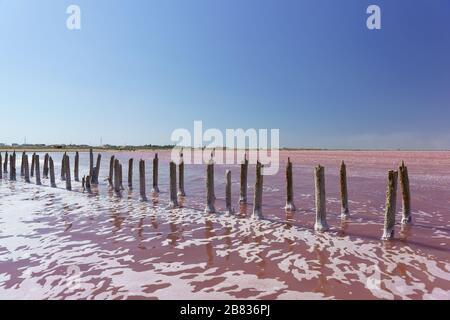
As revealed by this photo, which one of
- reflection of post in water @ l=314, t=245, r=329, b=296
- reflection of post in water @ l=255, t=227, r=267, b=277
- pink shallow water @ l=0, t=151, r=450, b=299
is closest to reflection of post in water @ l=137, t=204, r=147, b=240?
pink shallow water @ l=0, t=151, r=450, b=299

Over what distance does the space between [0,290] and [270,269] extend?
511cm

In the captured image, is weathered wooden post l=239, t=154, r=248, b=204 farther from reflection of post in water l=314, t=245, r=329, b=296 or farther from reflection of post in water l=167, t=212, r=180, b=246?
reflection of post in water l=314, t=245, r=329, b=296

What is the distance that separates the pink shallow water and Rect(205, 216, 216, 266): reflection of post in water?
1.0 inches

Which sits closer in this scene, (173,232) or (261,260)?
(261,260)

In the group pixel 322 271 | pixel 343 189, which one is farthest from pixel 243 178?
pixel 322 271

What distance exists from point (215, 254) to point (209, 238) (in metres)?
1.37

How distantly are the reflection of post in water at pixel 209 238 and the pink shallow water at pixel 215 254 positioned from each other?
3cm

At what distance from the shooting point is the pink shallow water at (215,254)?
5727 millimetres

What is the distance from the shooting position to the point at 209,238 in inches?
355

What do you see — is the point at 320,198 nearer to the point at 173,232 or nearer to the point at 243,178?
the point at 243,178

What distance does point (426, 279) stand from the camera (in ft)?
20.1
